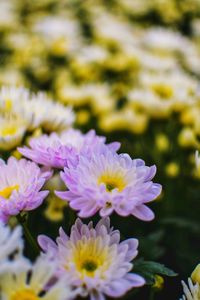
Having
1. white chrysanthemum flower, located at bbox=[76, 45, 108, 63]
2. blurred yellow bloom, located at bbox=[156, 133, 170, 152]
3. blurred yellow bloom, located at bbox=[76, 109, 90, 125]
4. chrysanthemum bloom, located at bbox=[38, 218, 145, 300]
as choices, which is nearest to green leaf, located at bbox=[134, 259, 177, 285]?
chrysanthemum bloom, located at bbox=[38, 218, 145, 300]

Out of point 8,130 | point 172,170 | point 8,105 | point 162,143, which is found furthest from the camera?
point 162,143

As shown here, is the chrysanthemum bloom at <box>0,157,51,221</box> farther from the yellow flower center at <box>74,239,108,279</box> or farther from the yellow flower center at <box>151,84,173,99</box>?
the yellow flower center at <box>151,84,173,99</box>

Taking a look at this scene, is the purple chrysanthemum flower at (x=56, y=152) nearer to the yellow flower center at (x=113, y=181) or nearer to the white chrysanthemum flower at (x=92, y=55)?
the yellow flower center at (x=113, y=181)

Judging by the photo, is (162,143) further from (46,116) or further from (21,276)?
(21,276)

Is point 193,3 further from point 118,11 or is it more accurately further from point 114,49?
point 114,49

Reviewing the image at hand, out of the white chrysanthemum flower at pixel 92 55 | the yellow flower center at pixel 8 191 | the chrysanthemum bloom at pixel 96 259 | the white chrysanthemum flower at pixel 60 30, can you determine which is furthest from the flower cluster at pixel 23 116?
the white chrysanthemum flower at pixel 60 30

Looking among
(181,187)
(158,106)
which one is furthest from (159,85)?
(181,187)

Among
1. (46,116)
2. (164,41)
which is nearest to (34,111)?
(46,116)
